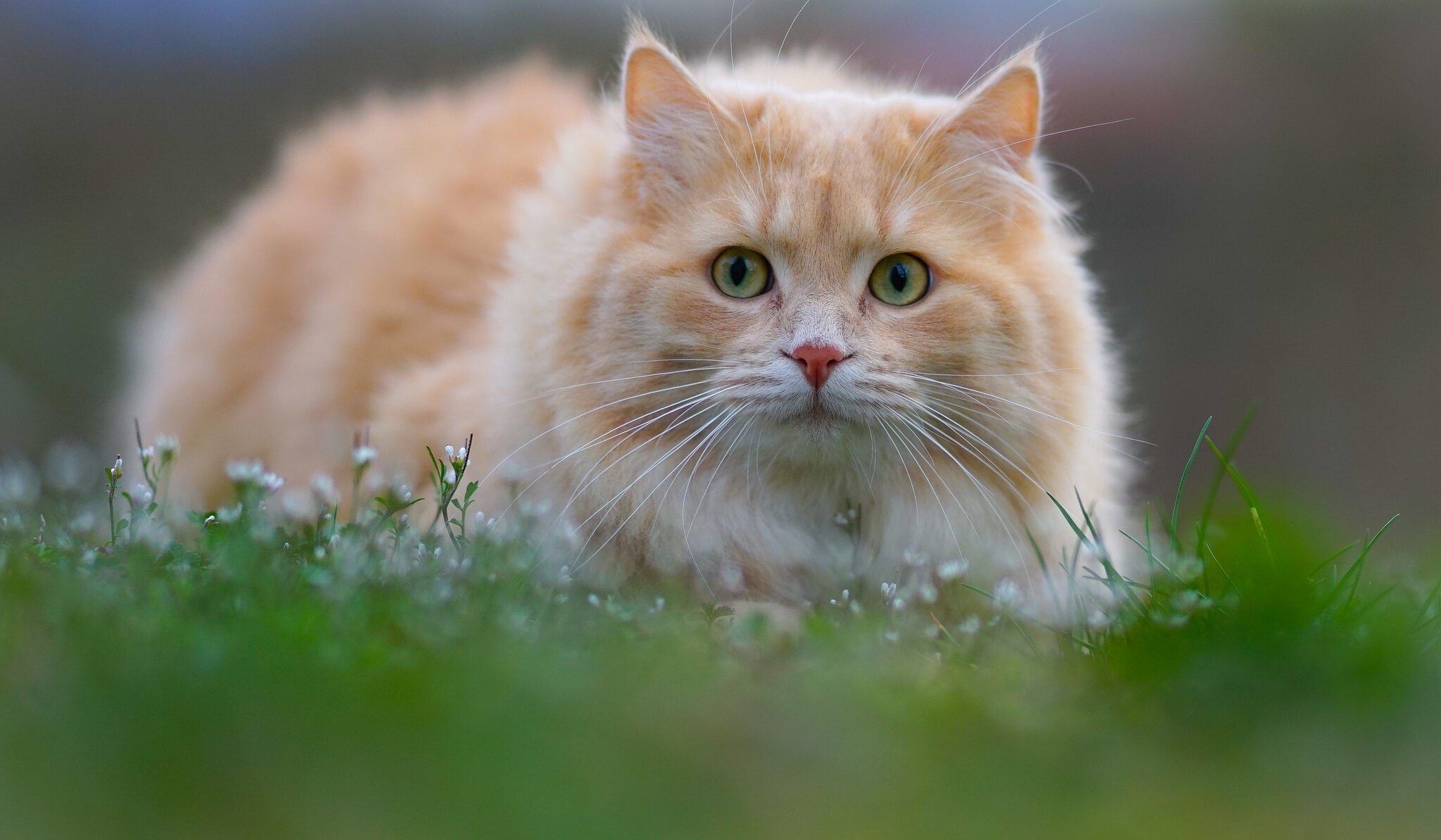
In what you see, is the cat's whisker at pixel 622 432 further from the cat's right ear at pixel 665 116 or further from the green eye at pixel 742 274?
the cat's right ear at pixel 665 116

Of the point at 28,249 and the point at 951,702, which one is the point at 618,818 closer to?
the point at 951,702

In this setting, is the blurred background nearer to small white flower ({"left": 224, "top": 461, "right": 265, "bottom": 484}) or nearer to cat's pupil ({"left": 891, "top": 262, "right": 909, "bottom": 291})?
cat's pupil ({"left": 891, "top": 262, "right": 909, "bottom": 291})

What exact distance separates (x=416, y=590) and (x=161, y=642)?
0.42m

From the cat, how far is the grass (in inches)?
14.0

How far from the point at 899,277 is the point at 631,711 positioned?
1296 mm

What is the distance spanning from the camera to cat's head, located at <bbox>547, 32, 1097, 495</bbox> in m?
2.12

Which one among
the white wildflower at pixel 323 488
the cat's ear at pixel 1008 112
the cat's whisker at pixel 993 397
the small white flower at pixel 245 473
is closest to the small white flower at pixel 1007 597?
the cat's whisker at pixel 993 397

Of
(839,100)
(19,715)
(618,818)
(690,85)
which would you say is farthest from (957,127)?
(19,715)

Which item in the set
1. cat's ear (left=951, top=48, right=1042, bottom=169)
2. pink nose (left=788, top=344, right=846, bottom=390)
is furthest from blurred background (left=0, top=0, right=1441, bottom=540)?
pink nose (left=788, top=344, right=846, bottom=390)

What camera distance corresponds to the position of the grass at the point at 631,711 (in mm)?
1045

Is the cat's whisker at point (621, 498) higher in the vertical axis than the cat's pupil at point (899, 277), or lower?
lower

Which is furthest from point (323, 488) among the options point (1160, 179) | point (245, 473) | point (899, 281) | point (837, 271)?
point (1160, 179)

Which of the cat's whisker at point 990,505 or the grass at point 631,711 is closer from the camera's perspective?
the grass at point 631,711

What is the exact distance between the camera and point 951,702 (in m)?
1.35
